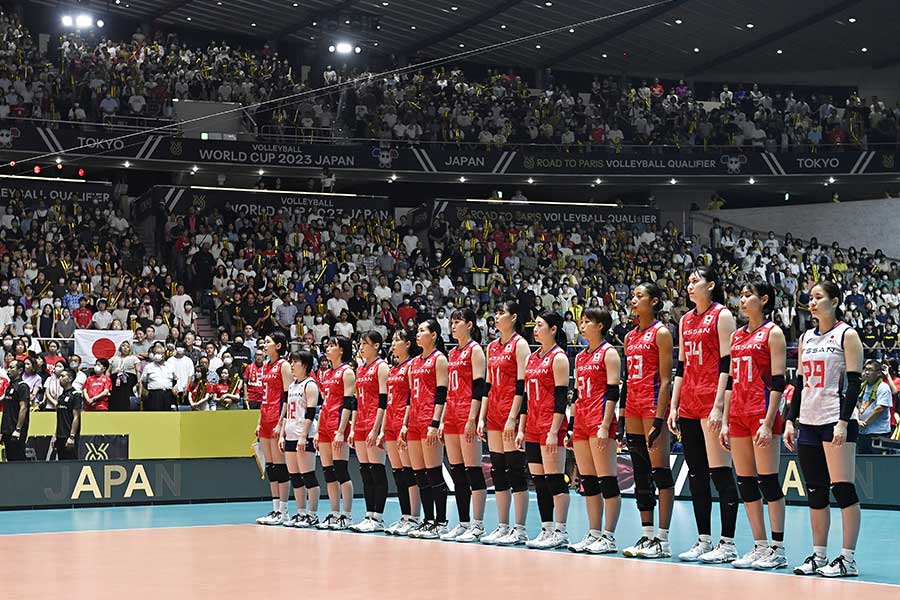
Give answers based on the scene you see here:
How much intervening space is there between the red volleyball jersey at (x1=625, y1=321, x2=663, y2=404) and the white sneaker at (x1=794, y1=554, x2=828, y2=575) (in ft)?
6.13

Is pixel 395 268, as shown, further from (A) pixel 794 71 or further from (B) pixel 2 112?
(A) pixel 794 71

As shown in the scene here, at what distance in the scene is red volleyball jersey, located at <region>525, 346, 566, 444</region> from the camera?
34.8 ft

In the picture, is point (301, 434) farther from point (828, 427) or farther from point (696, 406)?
point (828, 427)

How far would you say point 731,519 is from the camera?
9164 mm

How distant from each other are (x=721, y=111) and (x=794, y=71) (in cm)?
788

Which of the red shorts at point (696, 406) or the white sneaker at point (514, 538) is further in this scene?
the white sneaker at point (514, 538)

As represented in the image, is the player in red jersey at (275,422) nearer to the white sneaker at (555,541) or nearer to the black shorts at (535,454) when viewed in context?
the black shorts at (535,454)

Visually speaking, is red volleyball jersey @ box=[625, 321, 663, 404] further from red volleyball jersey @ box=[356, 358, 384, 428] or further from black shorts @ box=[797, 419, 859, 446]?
red volleyball jersey @ box=[356, 358, 384, 428]

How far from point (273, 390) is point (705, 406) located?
A: 5.99 m

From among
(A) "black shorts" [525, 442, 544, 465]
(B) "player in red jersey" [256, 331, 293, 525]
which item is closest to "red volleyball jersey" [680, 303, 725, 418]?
(A) "black shorts" [525, 442, 544, 465]

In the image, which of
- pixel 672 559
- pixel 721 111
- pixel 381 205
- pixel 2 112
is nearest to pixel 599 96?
pixel 721 111

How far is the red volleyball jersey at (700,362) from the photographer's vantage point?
9.23 m

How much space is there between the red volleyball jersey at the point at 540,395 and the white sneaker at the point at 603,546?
3.56 feet

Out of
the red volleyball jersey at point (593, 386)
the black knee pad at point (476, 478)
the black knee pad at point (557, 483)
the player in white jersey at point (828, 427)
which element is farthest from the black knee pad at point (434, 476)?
the player in white jersey at point (828, 427)
